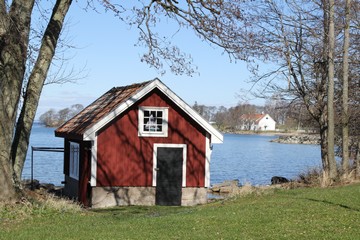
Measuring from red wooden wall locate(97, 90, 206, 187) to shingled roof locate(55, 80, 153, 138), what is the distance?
0.68 meters

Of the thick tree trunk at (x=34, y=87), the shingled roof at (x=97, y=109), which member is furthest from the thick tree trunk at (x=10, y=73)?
the shingled roof at (x=97, y=109)

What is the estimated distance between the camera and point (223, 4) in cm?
1755

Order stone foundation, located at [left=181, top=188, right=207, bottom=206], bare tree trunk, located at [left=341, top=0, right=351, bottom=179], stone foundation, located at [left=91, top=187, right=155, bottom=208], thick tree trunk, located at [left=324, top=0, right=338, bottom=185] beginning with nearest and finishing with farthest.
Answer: stone foundation, located at [left=91, top=187, right=155, bottom=208] → stone foundation, located at [left=181, top=188, right=207, bottom=206] → thick tree trunk, located at [left=324, top=0, right=338, bottom=185] → bare tree trunk, located at [left=341, top=0, right=351, bottom=179]

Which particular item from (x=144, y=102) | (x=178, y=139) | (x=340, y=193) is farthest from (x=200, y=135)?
(x=340, y=193)

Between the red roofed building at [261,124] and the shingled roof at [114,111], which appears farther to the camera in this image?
the red roofed building at [261,124]

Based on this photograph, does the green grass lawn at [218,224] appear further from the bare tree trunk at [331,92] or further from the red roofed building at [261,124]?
the red roofed building at [261,124]

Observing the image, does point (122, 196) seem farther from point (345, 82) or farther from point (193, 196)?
point (345, 82)

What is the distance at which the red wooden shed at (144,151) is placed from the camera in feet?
79.4

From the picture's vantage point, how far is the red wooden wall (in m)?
24.3

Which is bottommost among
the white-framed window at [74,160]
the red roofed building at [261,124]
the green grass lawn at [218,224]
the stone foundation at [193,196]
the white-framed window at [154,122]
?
the stone foundation at [193,196]

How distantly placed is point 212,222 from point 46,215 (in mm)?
4411

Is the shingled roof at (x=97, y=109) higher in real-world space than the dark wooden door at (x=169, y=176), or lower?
higher

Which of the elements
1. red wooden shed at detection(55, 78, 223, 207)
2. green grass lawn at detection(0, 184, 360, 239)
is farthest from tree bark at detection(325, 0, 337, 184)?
green grass lawn at detection(0, 184, 360, 239)

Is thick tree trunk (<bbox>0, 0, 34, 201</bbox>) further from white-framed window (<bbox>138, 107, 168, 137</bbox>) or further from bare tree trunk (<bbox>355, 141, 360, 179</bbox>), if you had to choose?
bare tree trunk (<bbox>355, 141, 360, 179</bbox>)
